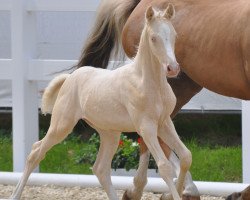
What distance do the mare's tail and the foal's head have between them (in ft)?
6.26

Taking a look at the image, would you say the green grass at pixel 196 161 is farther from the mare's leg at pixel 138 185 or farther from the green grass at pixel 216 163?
the mare's leg at pixel 138 185

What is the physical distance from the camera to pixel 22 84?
7.47 metres

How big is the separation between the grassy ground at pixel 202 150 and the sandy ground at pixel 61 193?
1034mm

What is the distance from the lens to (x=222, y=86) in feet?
20.0

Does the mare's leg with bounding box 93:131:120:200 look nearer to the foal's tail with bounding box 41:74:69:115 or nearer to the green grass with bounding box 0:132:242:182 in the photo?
the foal's tail with bounding box 41:74:69:115

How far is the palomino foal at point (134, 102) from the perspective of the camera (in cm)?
493

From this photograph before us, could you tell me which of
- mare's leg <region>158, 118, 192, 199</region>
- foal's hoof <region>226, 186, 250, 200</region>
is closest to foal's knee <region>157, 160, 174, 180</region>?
mare's leg <region>158, 118, 192, 199</region>

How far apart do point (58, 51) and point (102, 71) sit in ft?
10.9

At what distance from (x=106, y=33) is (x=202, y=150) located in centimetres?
219

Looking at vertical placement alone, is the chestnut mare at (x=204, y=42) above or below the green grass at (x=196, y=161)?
above

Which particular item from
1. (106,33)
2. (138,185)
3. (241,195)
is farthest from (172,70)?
(106,33)

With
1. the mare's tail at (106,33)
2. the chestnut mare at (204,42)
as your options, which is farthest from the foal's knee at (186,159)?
the mare's tail at (106,33)

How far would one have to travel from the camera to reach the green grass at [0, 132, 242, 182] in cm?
816

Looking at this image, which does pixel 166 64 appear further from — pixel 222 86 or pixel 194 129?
pixel 194 129
